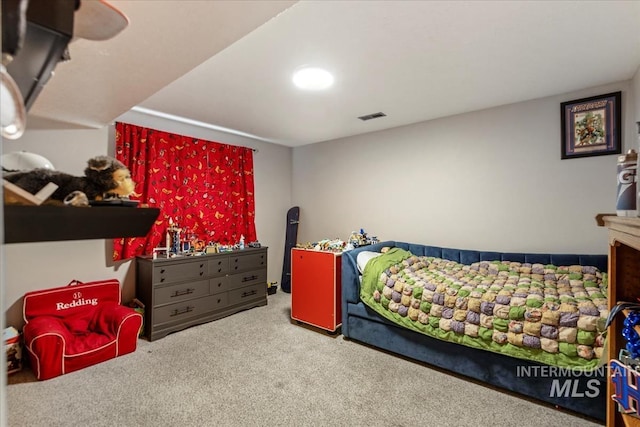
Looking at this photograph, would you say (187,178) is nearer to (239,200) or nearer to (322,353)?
(239,200)

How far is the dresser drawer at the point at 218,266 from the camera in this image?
3.34 meters

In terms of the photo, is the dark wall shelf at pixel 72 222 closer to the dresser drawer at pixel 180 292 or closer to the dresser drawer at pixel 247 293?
the dresser drawer at pixel 180 292

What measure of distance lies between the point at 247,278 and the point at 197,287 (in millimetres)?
661

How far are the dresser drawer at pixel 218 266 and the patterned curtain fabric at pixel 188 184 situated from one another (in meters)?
0.44

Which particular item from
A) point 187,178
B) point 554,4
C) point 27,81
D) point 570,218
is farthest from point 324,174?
point 27,81

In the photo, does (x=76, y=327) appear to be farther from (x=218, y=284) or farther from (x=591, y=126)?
(x=591, y=126)

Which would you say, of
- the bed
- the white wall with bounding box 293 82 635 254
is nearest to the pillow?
the bed

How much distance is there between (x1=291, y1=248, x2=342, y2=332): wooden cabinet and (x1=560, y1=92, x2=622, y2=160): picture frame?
2.41 metres

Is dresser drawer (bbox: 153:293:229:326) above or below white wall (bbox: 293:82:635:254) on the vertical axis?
below

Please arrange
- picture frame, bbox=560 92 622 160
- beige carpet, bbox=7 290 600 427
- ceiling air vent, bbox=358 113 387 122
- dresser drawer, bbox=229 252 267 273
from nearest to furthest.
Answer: beige carpet, bbox=7 290 600 427 < picture frame, bbox=560 92 622 160 < ceiling air vent, bbox=358 113 387 122 < dresser drawer, bbox=229 252 267 273

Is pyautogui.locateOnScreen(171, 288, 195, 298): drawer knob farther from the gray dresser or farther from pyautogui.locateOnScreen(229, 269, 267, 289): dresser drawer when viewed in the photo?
pyautogui.locateOnScreen(229, 269, 267, 289): dresser drawer

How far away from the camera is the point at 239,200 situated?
405 centimetres

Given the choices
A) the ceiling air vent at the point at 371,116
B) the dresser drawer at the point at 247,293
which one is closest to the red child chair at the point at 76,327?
the dresser drawer at the point at 247,293

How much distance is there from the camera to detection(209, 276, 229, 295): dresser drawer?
3349mm
